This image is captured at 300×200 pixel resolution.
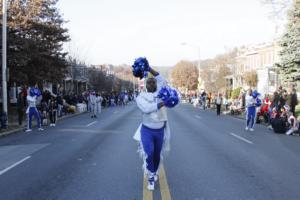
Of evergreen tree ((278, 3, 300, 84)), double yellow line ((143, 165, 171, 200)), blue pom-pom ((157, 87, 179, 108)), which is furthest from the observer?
evergreen tree ((278, 3, 300, 84))

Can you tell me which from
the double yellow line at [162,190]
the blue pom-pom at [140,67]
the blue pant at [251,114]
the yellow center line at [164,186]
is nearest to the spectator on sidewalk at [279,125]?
the blue pant at [251,114]

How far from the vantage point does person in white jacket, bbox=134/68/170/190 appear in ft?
24.0

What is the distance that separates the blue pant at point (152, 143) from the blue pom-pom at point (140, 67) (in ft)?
2.94

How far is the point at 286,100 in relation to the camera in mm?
18406

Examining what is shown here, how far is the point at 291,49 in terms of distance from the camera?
96.7 feet

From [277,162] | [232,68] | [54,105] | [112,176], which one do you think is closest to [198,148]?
[277,162]

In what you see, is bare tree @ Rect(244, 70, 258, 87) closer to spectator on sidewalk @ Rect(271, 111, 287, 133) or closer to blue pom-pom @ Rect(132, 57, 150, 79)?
spectator on sidewalk @ Rect(271, 111, 287, 133)

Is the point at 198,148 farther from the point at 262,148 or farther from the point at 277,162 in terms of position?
the point at 277,162

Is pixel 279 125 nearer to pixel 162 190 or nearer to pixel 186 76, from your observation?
pixel 162 190

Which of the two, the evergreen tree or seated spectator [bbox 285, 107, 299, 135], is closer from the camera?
seated spectator [bbox 285, 107, 299, 135]

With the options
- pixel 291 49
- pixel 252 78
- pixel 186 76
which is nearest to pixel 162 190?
Answer: pixel 291 49

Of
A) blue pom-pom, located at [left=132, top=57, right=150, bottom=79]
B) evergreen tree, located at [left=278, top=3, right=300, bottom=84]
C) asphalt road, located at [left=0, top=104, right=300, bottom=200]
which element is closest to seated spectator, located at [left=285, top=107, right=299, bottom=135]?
asphalt road, located at [left=0, top=104, right=300, bottom=200]

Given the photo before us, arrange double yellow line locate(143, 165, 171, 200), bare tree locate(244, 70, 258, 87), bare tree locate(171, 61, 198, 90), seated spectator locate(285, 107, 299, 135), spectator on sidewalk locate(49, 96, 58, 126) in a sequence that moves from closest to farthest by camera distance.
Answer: double yellow line locate(143, 165, 171, 200), seated spectator locate(285, 107, 299, 135), spectator on sidewalk locate(49, 96, 58, 126), bare tree locate(244, 70, 258, 87), bare tree locate(171, 61, 198, 90)

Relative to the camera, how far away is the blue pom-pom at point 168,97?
7.21 metres
